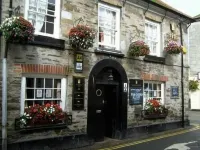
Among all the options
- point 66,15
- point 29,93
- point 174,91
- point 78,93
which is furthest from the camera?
point 174,91

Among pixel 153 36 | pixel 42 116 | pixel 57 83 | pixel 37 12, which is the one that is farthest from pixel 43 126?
pixel 153 36

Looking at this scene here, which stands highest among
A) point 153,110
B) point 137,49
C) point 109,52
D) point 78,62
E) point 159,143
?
point 137,49

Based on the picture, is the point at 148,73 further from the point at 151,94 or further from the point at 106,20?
the point at 106,20

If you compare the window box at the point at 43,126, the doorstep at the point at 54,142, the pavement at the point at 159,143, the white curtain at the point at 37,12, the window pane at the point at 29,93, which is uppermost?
the white curtain at the point at 37,12

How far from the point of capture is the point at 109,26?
11.5 m

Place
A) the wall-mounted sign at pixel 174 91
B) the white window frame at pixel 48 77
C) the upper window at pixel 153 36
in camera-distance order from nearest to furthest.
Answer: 1. the white window frame at pixel 48 77
2. the upper window at pixel 153 36
3. the wall-mounted sign at pixel 174 91

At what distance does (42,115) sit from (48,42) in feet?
7.21

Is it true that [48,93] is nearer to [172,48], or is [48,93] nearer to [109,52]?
[109,52]

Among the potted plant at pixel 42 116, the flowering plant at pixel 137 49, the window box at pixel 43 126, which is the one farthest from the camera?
the flowering plant at pixel 137 49

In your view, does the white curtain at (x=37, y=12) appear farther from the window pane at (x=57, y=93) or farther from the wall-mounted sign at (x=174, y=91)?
the wall-mounted sign at (x=174, y=91)

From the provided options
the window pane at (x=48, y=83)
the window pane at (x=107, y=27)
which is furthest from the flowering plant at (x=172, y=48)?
the window pane at (x=48, y=83)

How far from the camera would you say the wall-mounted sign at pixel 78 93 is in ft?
32.1

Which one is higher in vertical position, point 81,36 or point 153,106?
point 81,36

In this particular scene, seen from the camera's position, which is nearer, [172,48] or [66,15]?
[66,15]
